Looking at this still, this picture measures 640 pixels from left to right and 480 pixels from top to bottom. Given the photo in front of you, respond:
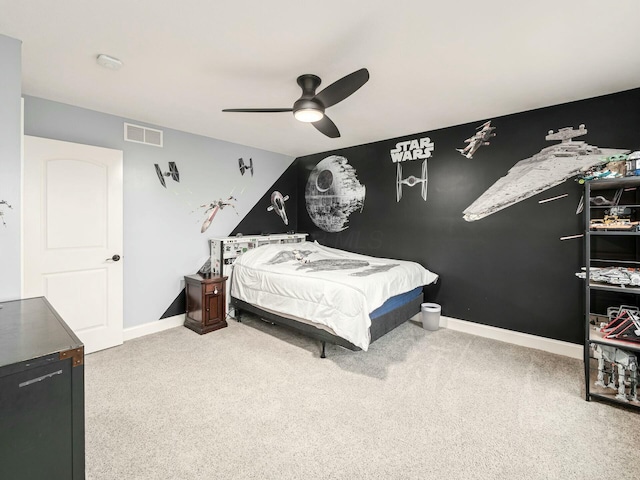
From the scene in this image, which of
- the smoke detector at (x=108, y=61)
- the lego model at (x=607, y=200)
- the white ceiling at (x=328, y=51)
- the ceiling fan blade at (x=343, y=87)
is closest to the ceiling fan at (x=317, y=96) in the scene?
the ceiling fan blade at (x=343, y=87)

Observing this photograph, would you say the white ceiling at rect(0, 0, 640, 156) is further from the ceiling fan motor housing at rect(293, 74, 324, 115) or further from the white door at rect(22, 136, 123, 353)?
the white door at rect(22, 136, 123, 353)

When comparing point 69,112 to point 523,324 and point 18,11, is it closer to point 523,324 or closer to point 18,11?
point 18,11

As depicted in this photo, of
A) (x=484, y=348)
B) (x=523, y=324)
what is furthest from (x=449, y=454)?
(x=523, y=324)

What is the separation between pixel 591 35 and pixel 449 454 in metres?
2.81

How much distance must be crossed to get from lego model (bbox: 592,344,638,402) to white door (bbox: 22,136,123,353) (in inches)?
184

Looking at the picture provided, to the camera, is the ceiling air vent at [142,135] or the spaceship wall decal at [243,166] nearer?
the ceiling air vent at [142,135]

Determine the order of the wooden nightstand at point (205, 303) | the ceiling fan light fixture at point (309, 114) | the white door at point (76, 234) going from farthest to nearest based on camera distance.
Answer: the wooden nightstand at point (205, 303)
the white door at point (76, 234)
the ceiling fan light fixture at point (309, 114)

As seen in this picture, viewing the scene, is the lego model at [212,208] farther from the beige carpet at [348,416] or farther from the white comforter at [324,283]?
the beige carpet at [348,416]

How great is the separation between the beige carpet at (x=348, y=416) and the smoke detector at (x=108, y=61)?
8.52 ft

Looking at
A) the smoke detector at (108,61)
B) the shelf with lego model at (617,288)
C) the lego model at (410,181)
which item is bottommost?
the shelf with lego model at (617,288)

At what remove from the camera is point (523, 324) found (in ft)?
11.2

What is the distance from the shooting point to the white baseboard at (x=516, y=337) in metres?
3.12

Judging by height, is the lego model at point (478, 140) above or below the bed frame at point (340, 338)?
above

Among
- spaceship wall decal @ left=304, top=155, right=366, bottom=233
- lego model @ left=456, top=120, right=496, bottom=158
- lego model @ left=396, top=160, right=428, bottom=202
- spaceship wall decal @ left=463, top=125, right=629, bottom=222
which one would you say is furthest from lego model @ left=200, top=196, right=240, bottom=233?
spaceship wall decal @ left=463, top=125, right=629, bottom=222
